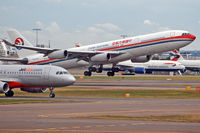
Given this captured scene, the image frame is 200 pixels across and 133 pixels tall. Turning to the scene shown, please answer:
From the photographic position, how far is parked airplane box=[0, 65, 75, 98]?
5209 centimetres

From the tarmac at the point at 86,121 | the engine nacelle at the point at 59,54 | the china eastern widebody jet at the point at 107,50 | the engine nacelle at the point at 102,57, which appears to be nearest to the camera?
the tarmac at the point at 86,121

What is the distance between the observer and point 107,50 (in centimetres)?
7969

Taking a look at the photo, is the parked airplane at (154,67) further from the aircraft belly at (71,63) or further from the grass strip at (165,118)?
the grass strip at (165,118)

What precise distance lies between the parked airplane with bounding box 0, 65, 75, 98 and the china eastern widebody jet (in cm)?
1970

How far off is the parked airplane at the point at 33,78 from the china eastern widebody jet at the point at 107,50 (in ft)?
64.6

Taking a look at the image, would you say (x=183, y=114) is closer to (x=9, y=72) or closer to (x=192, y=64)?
(x=9, y=72)

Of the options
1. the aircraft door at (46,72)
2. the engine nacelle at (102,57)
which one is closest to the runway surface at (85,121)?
the aircraft door at (46,72)

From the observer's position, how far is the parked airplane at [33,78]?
171 feet

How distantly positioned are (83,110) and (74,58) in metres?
49.7

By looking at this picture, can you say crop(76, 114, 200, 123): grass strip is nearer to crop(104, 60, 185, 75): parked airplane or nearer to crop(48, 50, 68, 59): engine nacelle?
crop(48, 50, 68, 59): engine nacelle

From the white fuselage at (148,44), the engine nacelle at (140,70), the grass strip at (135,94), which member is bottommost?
the grass strip at (135,94)

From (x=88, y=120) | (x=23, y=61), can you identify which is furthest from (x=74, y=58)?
(x=88, y=120)

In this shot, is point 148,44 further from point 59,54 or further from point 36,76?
point 36,76

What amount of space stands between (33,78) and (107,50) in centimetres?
2830
